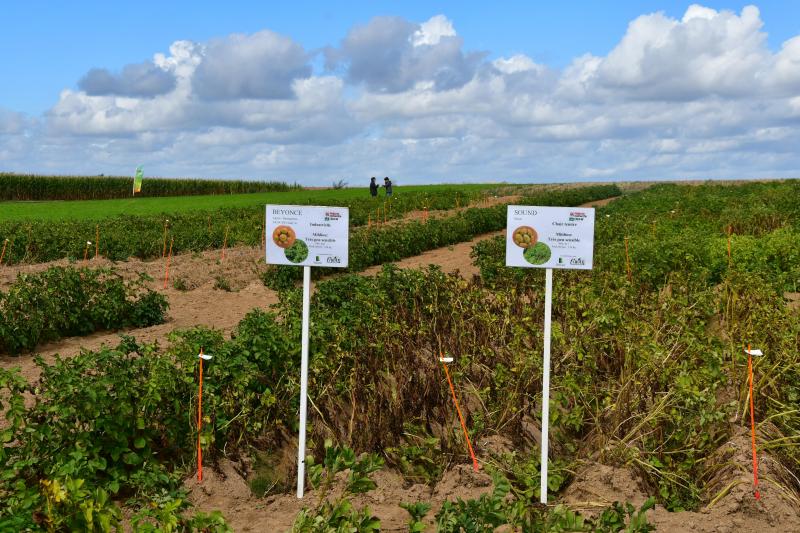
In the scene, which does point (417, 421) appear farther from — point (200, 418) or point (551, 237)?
point (551, 237)

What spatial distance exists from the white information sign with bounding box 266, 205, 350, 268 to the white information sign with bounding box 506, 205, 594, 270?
1220mm

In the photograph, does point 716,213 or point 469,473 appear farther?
point 716,213

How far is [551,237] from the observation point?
18.5 feet

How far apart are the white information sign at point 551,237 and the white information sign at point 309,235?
4.00 ft

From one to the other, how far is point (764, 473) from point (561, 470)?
136 cm

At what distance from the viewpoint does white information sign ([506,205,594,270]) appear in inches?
221

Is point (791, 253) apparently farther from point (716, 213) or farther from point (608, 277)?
point (716, 213)

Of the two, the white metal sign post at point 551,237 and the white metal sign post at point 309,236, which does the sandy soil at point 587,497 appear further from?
the white metal sign post at point 551,237

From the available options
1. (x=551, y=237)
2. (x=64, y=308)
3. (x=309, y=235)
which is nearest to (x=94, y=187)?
(x=64, y=308)

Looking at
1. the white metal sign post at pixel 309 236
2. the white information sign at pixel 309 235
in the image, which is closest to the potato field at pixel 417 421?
the white metal sign post at pixel 309 236

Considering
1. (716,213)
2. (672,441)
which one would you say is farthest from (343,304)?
(716,213)

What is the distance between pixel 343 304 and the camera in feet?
25.3

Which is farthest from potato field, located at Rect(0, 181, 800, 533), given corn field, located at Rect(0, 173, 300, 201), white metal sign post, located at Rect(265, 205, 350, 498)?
corn field, located at Rect(0, 173, 300, 201)

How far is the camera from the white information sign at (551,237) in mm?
5605
